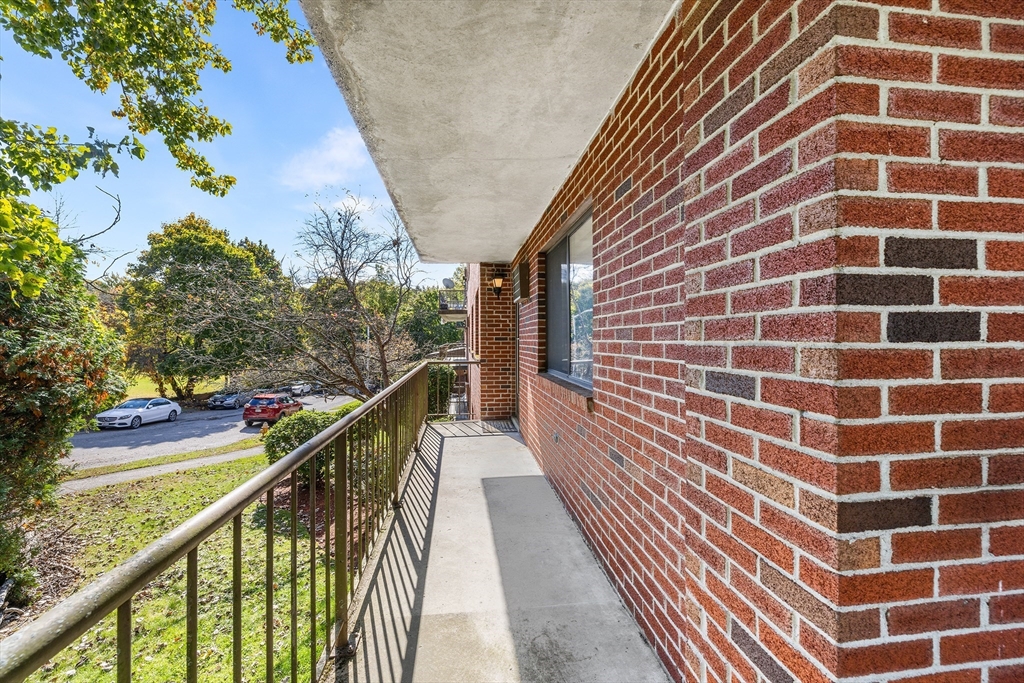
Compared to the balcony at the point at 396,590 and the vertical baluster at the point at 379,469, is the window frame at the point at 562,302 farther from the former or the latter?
the vertical baluster at the point at 379,469

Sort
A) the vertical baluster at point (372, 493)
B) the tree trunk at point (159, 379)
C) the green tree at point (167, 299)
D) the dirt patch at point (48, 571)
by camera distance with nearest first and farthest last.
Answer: the vertical baluster at point (372, 493)
the dirt patch at point (48, 571)
the green tree at point (167, 299)
the tree trunk at point (159, 379)

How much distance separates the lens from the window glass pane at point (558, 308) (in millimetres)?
3951

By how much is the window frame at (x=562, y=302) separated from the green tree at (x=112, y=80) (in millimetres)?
3112

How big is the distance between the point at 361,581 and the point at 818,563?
2.17 m

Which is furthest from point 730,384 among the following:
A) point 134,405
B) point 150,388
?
point 150,388

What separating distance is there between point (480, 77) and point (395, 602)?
264 centimetres

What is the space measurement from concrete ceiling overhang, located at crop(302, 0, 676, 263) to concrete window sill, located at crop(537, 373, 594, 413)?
164 centimetres

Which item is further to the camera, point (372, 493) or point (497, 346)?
point (497, 346)

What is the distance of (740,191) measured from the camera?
46.6 inches

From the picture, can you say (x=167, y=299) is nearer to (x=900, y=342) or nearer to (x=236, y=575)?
(x=236, y=575)

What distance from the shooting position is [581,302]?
137 inches

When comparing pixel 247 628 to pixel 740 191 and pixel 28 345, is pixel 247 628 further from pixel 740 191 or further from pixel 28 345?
pixel 740 191

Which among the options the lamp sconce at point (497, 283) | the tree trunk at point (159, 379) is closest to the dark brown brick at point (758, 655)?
the lamp sconce at point (497, 283)

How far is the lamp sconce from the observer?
6629mm
